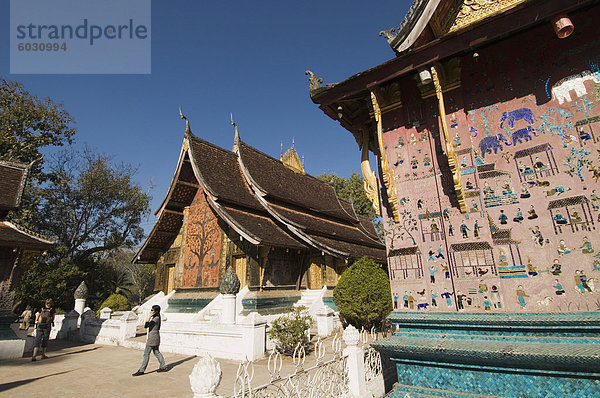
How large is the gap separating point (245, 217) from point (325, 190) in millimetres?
10499

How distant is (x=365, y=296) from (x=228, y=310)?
431 centimetres

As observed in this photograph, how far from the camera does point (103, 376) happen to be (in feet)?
23.2

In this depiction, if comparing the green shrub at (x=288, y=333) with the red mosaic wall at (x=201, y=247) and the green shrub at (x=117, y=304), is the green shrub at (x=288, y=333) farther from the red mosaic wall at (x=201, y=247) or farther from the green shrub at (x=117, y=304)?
the green shrub at (x=117, y=304)

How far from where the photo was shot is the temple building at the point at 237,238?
13047 mm

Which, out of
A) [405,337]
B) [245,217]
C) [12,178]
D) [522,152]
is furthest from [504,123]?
[12,178]

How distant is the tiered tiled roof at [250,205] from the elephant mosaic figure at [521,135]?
9.01m

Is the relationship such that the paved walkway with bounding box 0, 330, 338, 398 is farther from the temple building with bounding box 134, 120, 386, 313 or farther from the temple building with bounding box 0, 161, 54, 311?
the temple building with bounding box 134, 120, 386, 313

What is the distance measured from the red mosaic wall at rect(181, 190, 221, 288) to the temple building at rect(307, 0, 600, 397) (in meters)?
10.5

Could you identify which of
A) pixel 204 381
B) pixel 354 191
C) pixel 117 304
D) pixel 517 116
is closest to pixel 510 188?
pixel 517 116

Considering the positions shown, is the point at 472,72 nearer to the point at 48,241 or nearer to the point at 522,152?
the point at 522,152

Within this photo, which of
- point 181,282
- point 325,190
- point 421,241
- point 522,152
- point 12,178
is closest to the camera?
point 522,152

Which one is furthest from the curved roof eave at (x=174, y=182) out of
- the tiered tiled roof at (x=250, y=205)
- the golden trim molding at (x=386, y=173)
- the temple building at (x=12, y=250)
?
the golden trim molding at (x=386, y=173)

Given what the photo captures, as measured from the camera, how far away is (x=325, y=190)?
23297mm

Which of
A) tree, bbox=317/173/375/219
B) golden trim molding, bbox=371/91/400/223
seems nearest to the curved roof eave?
golden trim molding, bbox=371/91/400/223
